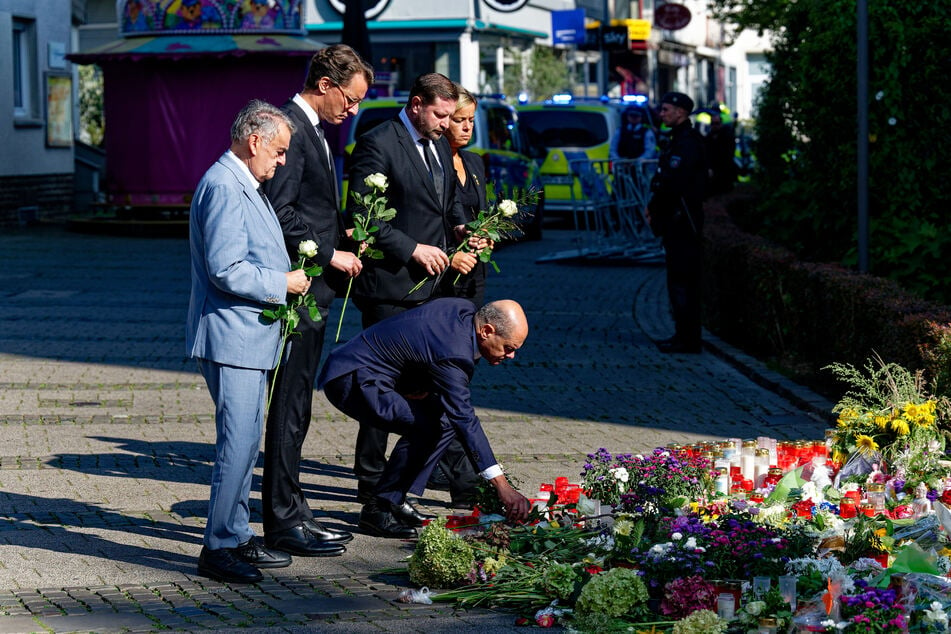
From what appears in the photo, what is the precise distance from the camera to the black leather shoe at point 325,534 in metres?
6.54

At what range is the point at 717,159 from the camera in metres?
20.1

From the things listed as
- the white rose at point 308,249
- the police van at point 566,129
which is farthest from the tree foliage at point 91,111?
the white rose at point 308,249

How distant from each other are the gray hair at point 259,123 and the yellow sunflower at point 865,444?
304 centimetres

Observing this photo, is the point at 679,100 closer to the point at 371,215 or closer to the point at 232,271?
the point at 371,215

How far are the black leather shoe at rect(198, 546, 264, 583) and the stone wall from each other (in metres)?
20.9

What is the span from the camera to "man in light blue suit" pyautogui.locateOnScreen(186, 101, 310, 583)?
19.0 feet

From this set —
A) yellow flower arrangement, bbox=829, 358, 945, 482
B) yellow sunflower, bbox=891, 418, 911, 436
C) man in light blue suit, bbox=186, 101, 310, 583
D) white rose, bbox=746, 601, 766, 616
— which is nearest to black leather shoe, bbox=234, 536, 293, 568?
man in light blue suit, bbox=186, 101, 310, 583

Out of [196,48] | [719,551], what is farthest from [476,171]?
[196,48]

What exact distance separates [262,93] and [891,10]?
15.0 metres

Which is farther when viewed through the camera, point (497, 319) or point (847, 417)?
point (847, 417)

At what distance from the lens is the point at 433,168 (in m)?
7.52

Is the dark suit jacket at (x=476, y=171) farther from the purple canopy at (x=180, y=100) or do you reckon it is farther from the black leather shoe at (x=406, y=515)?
the purple canopy at (x=180, y=100)

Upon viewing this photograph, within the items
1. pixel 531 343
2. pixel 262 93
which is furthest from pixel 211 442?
pixel 262 93

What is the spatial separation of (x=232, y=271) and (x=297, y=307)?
1.57 ft
